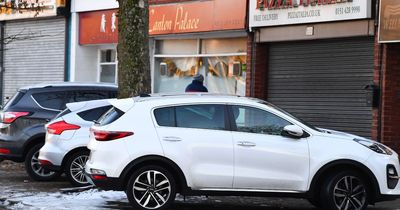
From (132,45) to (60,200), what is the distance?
312 centimetres

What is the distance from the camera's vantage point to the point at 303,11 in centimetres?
1510

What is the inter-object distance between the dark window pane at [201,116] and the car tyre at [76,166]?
292 centimetres

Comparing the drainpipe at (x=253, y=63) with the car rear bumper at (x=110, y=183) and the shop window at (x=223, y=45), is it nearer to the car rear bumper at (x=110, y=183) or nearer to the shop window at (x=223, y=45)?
the shop window at (x=223, y=45)

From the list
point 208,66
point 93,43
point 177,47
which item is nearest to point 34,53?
point 93,43

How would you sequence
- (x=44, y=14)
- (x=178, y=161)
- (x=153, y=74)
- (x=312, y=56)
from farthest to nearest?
(x=44, y=14)
(x=153, y=74)
(x=312, y=56)
(x=178, y=161)

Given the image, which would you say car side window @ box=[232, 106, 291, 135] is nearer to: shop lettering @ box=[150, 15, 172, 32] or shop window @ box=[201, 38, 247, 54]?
shop window @ box=[201, 38, 247, 54]

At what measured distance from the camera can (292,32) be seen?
51.3 feet

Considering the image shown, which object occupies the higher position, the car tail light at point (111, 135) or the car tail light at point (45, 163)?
the car tail light at point (111, 135)

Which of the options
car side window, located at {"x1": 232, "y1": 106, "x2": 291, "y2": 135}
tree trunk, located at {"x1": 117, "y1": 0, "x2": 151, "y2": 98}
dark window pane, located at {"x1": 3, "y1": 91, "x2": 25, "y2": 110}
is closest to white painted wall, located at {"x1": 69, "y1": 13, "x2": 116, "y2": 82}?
dark window pane, located at {"x1": 3, "y1": 91, "x2": 25, "y2": 110}

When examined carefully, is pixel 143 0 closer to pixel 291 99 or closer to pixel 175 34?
pixel 291 99

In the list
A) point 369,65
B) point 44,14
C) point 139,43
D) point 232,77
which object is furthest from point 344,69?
point 44,14

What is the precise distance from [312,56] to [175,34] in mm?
4339

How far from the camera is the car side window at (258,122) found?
9.47m

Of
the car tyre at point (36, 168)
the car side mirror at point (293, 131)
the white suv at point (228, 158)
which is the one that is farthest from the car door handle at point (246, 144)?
the car tyre at point (36, 168)
